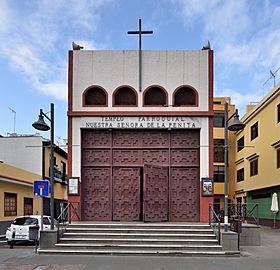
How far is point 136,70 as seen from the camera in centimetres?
1797

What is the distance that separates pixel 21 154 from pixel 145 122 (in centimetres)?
1840

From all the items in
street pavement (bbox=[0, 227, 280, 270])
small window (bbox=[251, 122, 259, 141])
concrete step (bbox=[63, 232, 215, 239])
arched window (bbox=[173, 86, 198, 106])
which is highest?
small window (bbox=[251, 122, 259, 141])

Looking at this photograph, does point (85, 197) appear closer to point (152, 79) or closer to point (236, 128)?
point (152, 79)

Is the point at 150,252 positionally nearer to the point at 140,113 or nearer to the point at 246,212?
the point at 140,113

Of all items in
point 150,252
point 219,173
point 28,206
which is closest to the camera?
point 150,252

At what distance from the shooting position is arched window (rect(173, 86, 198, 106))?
17.8 meters

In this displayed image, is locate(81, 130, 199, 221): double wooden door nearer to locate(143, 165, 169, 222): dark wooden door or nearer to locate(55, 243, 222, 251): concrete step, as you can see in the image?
locate(143, 165, 169, 222): dark wooden door

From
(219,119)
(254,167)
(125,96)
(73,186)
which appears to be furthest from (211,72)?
(219,119)

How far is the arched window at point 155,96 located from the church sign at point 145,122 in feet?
2.08

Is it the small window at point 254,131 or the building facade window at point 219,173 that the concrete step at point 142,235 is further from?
the building facade window at point 219,173

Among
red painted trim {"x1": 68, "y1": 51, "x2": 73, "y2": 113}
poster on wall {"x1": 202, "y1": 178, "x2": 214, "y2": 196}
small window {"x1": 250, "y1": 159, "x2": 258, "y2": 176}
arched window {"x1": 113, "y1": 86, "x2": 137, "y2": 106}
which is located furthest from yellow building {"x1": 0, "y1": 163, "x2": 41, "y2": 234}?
small window {"x1": 250, "y1": 159, "x2": 258, "y2": 176}

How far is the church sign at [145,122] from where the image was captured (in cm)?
1761

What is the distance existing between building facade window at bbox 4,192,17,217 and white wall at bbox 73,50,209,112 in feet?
34.0

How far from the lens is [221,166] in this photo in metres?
48.1
